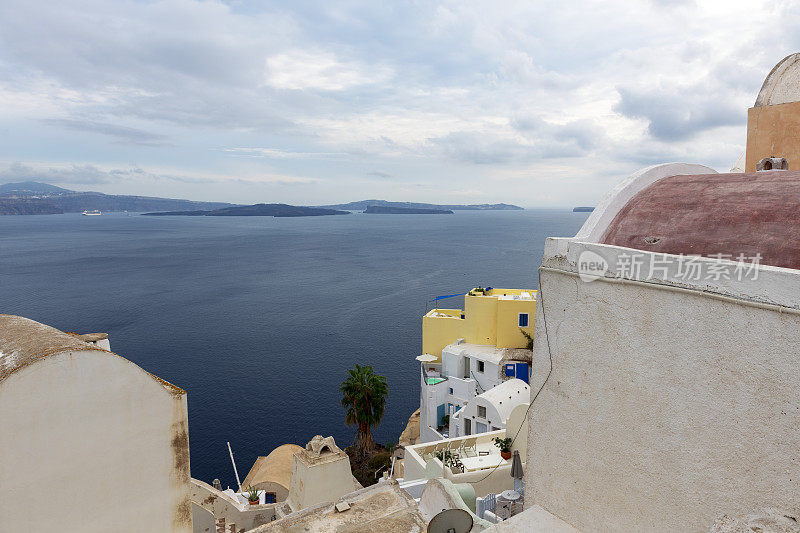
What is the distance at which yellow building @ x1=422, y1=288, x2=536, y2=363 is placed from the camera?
117 feet

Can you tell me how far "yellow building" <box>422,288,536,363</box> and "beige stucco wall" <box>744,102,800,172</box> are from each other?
22935 millimetres

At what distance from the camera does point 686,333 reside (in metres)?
5.67

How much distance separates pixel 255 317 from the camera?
7925 cm

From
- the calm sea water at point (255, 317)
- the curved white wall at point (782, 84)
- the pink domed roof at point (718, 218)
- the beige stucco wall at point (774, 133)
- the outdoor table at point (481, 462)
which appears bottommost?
the calm sea water at point (255, 317)

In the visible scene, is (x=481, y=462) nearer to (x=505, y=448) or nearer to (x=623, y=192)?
(x=505, y=448)

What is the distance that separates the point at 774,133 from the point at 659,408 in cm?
990

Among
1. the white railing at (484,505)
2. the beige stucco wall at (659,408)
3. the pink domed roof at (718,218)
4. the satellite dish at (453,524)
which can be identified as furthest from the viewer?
the white railing at (484,505)

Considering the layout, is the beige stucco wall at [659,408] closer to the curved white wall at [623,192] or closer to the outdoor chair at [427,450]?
the curved white wall at [623,192]

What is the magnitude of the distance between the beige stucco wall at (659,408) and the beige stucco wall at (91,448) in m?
7.98

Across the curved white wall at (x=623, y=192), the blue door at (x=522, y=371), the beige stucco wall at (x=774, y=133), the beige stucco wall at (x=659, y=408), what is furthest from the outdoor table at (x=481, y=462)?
the blue door at (x=522, y=371)

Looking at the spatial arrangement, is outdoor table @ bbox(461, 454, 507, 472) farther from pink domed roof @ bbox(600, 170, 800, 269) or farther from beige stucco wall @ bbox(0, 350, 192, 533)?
pink domed roof @ bbox(600, 170, 800, 269)

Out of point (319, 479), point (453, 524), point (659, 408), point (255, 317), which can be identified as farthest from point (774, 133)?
point (255, 317)

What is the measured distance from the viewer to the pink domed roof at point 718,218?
598 cm

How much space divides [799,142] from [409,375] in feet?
166
